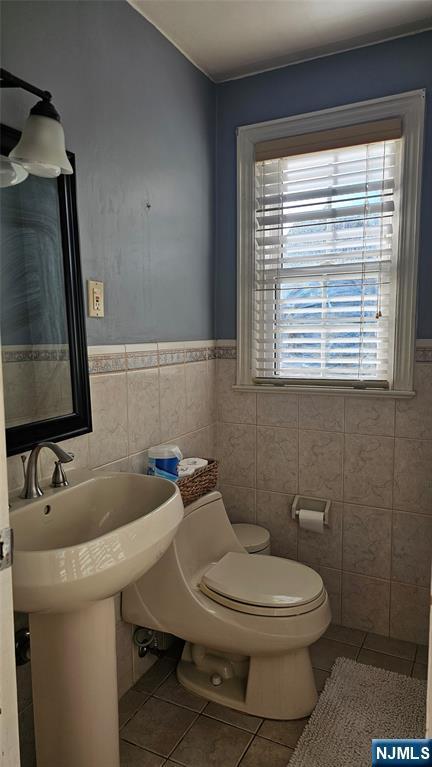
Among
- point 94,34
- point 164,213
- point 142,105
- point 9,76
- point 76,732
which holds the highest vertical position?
point 94,34

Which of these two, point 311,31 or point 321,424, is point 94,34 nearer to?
point 311,31

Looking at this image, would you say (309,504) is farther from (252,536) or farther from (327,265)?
(327,265)

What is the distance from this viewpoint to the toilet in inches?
63.4

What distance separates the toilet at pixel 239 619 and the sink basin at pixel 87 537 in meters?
0.37

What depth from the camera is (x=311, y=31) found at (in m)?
1.93

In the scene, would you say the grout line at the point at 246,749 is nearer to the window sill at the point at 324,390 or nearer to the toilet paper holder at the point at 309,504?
the toilet paper holder at the point at 309,504

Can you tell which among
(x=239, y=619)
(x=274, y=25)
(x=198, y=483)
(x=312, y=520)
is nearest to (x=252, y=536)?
(x=312, y=520)

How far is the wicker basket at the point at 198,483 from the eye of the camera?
1863 millimetres

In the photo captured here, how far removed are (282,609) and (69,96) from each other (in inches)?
68.1

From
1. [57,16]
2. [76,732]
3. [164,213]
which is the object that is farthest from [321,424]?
[57,16]

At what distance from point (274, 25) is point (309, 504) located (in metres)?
2.00

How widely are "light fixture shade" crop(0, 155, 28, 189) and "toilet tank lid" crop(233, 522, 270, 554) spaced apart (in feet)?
5.37

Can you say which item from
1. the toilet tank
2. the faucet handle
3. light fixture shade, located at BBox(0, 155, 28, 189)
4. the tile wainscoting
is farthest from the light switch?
the tile wainscoting

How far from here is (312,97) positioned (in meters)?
2.13
